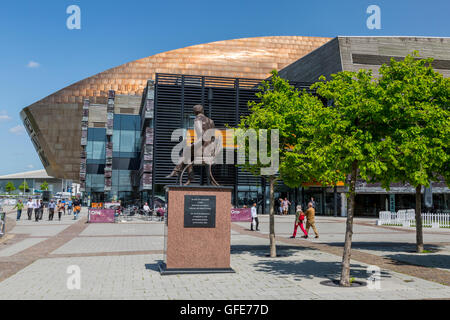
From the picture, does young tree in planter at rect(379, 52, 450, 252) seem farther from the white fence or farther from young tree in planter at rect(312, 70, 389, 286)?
the white fence

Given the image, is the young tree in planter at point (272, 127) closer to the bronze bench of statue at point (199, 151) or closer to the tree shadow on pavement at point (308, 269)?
the tree shadow on pavement at point (308, 269)

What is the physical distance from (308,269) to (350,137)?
4.25 metres

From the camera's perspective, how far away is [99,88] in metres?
78.8

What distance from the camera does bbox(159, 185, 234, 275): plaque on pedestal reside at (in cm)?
987

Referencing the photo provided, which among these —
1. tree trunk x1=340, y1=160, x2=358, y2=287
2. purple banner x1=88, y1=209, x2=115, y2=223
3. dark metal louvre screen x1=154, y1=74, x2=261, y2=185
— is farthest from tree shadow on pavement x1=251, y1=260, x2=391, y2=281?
dark metal louvre screen x1=154, y1=74, x2=261, y2=185

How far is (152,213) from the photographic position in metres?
34.4

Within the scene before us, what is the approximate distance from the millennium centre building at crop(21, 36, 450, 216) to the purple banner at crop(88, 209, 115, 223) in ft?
31.8

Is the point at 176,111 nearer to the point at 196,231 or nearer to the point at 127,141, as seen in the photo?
the point at 127,141

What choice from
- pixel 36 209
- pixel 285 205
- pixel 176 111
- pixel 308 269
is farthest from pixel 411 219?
pixel 36 209

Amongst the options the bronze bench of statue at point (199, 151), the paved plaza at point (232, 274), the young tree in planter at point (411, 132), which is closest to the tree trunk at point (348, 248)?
the paved plaza at point (232, 274)

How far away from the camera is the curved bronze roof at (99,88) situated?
7625 cm

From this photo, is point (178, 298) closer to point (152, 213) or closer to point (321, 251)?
point (321, 251)

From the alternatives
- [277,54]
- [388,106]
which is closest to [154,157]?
[388,106]

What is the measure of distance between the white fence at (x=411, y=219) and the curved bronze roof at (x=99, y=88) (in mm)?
54521
